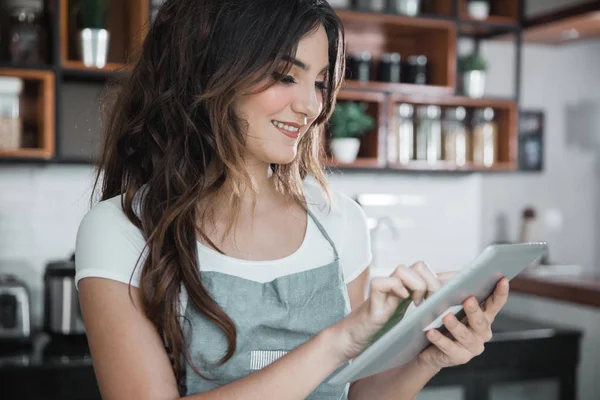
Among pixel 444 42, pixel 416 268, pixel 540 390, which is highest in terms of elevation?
pixel 444 42

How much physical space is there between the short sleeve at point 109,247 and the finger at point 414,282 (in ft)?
1.46

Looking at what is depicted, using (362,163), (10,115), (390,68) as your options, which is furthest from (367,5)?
(10,115)

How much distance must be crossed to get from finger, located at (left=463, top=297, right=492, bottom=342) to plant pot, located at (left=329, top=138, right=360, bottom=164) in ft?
7.25

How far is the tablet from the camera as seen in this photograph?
944 mm

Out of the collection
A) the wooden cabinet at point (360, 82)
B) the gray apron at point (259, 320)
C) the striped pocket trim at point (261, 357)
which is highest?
the wooden cabinet at point (360, 82)

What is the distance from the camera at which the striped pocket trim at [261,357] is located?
51.9 inches

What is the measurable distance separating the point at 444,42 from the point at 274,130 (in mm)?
2394

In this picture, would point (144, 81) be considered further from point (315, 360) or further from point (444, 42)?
point (444, 42)

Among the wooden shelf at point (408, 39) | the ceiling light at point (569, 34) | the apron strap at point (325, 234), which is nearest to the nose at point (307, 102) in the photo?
the apron strap at point (325, 234)

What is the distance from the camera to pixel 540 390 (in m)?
3.13

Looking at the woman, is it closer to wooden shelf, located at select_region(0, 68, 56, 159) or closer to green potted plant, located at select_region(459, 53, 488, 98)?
wooden shelf, located at select_region(0, 68, 56, 159)

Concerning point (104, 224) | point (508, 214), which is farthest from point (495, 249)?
point (508, 214)

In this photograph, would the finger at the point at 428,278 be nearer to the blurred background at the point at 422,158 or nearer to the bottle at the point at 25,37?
the blurred background at the point at 422,158

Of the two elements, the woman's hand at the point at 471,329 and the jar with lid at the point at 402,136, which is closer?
the woman's hand at the point at 471,329
